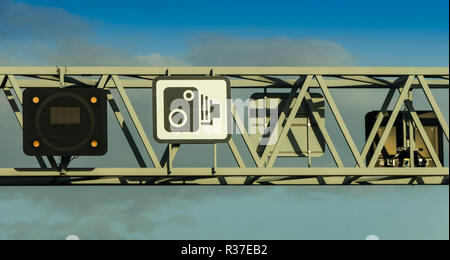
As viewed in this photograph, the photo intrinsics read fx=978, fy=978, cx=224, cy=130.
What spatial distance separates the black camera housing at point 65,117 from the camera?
70.1 ft

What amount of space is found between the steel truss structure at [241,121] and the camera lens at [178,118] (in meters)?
0.85

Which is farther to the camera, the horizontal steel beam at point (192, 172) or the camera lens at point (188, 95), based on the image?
the horizontal steel beam at point (192, 172)

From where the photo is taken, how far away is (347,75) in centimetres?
2273

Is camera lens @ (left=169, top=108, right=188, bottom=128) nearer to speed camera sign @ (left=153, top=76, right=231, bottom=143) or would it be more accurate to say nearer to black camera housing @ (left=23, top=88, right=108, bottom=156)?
speed camera sign @ (left=153, top=76, right=231, bottom=143)

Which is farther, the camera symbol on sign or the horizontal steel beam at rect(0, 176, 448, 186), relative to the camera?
the horizontal steel beam at rect(0, 176, 448, 186)

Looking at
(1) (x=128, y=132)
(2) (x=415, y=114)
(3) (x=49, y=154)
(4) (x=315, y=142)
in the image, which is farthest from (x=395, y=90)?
(3) (x=49, y=154)

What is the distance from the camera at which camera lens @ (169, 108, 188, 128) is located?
21797mm

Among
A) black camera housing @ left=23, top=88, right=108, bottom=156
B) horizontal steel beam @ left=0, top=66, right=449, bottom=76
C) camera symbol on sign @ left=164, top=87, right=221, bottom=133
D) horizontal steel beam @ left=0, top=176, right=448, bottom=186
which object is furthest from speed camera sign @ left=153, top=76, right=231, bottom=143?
horizontal steel beam @ left=0, top=176, right=448, bottom=186

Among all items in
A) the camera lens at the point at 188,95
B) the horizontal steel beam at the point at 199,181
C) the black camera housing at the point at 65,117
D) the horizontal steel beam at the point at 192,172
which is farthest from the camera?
the horizontal steel beam at the point at 199,181

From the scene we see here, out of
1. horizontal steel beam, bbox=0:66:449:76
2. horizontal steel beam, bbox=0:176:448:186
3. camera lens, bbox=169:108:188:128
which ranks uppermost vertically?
horizontal steel beam, bbox=0:66:449:76

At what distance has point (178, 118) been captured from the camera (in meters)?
21.9

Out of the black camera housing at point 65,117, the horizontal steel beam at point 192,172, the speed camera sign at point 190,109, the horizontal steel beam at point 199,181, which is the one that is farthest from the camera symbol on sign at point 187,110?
the horizontal steel beam at point 199,181

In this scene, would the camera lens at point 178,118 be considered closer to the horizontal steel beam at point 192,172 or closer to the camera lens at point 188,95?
the camera lens at point 188,95

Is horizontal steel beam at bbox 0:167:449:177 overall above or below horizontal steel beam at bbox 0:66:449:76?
below
